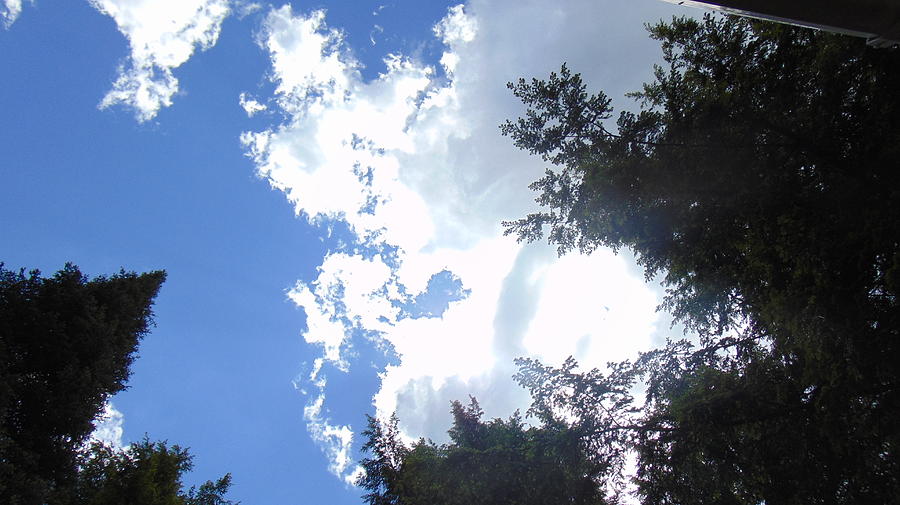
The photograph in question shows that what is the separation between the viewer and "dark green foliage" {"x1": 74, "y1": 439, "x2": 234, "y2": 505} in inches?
487

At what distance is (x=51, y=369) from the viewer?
535 inches

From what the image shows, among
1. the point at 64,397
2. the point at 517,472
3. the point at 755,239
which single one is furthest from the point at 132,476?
the point at 755,239

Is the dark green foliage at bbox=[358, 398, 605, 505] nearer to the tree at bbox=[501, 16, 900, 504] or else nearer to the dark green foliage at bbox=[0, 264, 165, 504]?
the tree at bbox=[501, 16, 900, 504]

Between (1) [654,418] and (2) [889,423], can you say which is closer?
(2) [889,423]

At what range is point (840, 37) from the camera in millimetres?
7922

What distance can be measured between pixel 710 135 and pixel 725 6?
5.14 m

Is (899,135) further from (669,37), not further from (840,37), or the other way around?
(669,37)

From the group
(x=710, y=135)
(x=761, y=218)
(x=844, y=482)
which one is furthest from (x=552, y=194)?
(x=844, y=482)

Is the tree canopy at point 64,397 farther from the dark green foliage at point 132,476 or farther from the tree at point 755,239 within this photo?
the tree at point 755,239

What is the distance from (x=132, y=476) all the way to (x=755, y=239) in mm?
17065

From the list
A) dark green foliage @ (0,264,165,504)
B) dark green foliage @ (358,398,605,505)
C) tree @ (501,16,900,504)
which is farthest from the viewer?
dark green foliage @ (0,264,165,504)

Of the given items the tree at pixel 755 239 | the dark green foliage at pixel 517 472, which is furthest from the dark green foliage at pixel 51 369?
the tree at pixel 755 239

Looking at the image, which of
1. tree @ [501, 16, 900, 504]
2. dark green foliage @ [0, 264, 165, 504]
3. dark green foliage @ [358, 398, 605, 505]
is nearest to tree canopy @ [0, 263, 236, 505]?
dark green foliage @ [0, 264, 165, 504]

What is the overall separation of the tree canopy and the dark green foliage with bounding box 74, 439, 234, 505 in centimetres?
3
